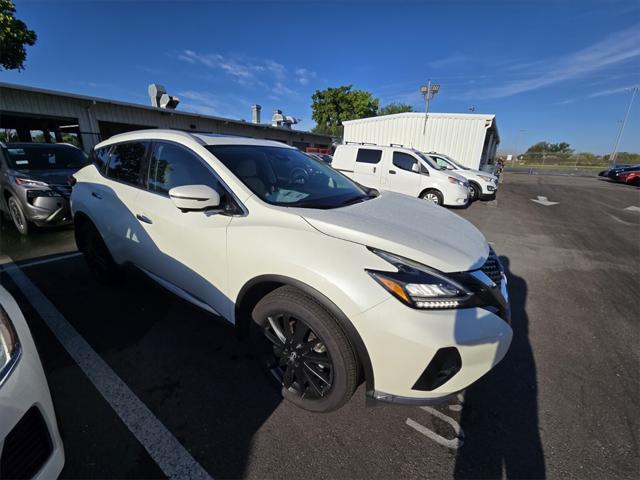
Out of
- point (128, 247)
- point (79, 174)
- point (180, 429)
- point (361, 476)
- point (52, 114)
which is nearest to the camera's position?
point (361, 476)

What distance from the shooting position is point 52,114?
36.4 feet

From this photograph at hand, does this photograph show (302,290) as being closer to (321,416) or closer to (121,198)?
(321,416)

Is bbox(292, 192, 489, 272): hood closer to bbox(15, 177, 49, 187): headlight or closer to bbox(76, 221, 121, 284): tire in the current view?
bbox(76, 221, 121, 284): tire

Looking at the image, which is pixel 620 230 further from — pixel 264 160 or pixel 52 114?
pixel 52 114

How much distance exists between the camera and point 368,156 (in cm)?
934

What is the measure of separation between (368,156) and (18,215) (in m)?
8.32

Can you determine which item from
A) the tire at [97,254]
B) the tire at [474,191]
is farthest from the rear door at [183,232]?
the tire at [474,191]

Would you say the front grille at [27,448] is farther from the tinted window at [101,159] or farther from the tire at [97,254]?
the tinted window at [101,159]

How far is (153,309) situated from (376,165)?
7.70 meters

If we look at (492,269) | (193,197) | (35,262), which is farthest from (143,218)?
(35,262)

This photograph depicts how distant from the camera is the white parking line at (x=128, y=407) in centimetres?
155

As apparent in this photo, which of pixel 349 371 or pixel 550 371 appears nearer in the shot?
pixel 349 371

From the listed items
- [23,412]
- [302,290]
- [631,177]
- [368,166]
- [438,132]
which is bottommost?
[23,412]

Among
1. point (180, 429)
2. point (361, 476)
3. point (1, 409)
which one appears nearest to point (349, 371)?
point (361, 476)
